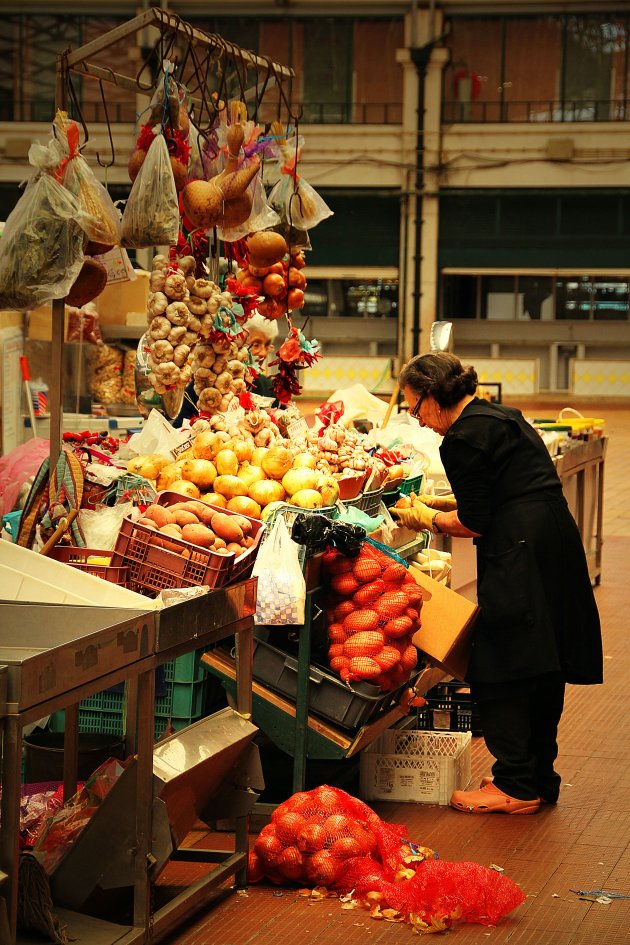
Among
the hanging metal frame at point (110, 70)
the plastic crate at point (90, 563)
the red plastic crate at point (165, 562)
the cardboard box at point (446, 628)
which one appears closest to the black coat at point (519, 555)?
the cardboard box at point (446, 628)

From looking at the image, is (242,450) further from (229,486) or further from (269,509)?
(269,509)

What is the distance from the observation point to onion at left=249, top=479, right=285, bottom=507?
14.5 feet

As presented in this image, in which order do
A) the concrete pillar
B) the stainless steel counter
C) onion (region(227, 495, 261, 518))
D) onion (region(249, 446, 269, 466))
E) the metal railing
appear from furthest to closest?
the metal railing, the concrete pillar, onion (region(249, 446, 269, 466)), onion (region(227, 495, 261, 518)), the stainless steel counter

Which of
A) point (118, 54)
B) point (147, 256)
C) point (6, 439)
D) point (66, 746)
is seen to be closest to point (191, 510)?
point (66, 746)

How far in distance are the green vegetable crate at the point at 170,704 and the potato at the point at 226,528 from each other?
487 mm

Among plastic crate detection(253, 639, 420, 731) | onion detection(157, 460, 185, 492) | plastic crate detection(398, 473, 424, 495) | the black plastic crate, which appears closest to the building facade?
plastic crate detection(398, 473, 424, 495)

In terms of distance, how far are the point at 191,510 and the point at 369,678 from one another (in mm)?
861

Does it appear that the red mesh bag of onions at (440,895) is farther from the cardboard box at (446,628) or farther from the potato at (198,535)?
the potato at (198,535)

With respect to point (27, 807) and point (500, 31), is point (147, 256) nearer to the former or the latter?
point (500, 31)

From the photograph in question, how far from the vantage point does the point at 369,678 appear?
13.4ft

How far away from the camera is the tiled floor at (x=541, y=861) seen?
3.37m

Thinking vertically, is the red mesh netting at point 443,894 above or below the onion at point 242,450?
below

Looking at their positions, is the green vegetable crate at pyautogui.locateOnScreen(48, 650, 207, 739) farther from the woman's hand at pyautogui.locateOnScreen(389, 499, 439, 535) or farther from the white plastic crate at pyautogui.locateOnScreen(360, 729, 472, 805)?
the woman's hand at pyautogui.locateOnScreen(389, 499, 439, 535)

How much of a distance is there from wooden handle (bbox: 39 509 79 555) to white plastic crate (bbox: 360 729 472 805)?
5.20ft
